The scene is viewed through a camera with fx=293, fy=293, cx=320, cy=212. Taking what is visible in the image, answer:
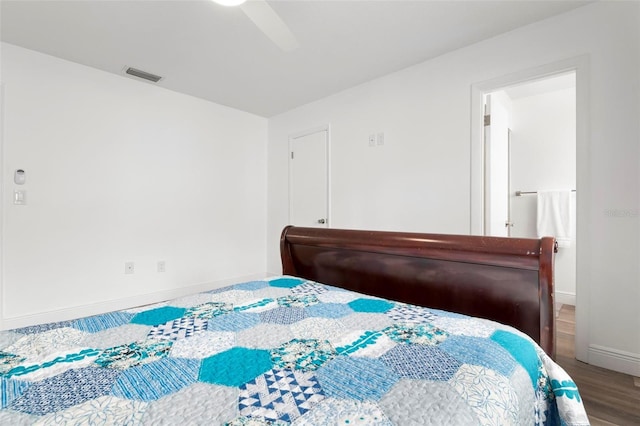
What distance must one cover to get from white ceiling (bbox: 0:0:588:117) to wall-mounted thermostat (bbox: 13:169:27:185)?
106cm

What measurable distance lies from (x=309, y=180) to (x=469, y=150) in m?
1.95

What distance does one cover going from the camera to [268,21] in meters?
1.52

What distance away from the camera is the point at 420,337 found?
938 mm

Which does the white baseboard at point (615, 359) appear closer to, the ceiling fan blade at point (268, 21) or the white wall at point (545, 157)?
the white wall at point (545, 157)

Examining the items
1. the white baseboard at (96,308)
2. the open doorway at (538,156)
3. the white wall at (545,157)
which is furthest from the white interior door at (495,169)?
the white baseboard at (96,308)

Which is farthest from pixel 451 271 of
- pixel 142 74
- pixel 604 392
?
pixel 142 74

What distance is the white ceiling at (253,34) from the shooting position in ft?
6.57

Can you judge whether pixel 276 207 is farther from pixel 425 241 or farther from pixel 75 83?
pixel 425 241

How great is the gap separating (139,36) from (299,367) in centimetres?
275

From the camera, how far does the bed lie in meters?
0.59

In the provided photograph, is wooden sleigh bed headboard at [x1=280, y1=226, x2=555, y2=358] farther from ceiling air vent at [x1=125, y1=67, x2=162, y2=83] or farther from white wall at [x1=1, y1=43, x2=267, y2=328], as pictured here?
ceiling air vent at [x1=125, y1=67, x2=162, y2=83]

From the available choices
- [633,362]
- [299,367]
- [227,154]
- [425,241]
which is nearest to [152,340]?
[299,367]

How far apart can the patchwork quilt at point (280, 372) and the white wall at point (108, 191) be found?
2.18m

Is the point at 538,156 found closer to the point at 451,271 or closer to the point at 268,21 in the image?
the point at 451,271
